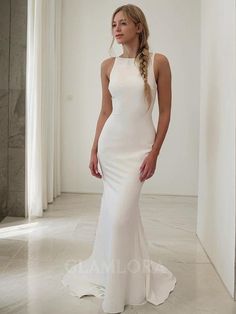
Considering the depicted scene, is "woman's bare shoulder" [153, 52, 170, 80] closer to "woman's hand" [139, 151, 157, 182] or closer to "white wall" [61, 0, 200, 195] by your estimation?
"woman's hand" [139, 151, 157, 182]

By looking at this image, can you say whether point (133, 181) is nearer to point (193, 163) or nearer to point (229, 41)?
point (229, 41)

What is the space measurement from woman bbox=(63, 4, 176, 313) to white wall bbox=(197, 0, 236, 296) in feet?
1.26

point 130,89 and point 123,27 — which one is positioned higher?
point 123,27

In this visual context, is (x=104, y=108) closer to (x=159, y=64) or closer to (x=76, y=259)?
(x=159, y=64)

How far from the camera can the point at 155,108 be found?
477 cm

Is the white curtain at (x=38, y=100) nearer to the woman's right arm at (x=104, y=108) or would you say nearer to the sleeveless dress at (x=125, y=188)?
the woman's right arm at (x=104, y=108)


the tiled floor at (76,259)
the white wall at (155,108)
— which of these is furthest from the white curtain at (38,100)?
the white wall at (155,108)

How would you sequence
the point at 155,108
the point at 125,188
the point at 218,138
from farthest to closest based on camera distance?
the point at 155,108 < the point at 218,138 < the point at 125,188

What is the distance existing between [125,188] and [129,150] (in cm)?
20

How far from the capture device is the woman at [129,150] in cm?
188

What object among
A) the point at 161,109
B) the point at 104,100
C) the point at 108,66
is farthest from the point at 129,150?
the point at 108,66

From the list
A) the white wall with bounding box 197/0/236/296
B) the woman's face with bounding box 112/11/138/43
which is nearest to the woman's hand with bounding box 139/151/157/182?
the white wall with bounding box 197/0/236/296

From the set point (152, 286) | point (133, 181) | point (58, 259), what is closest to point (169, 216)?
point (58, 259)

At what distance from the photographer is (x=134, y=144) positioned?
1.96 metres
